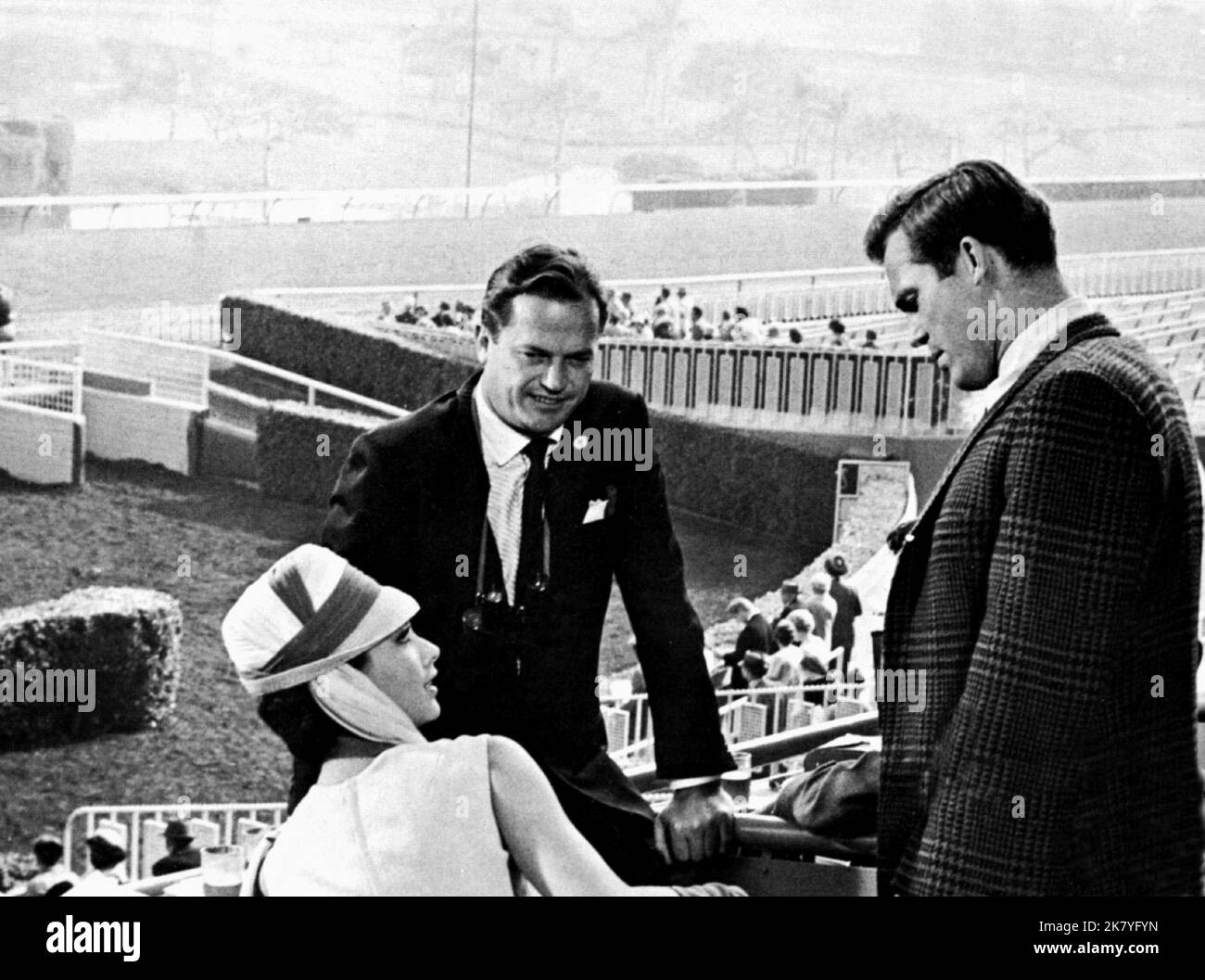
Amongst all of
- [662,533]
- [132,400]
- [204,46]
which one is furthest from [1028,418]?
[132,400]

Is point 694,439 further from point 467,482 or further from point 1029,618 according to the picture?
point 1029,618

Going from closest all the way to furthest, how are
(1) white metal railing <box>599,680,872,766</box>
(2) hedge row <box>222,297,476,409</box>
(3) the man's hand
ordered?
(3) the man's hand
(1) white metal railing <box>599,680,872,766</box>
(2) hedge row <box>222,297,476,409</box>

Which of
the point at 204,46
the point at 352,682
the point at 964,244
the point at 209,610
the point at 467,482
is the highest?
the point at 204,46

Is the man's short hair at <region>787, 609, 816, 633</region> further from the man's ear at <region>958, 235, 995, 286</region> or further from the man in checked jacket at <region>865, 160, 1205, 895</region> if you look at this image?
the man's ear at <region>958, 235, 995, 286</region>

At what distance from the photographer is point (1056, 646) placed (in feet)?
6.54

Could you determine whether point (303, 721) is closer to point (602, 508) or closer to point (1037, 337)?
point (602, 508)

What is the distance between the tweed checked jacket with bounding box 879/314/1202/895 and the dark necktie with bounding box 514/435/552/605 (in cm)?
65

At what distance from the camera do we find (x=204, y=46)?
4.39 metres

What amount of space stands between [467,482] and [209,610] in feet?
8.55

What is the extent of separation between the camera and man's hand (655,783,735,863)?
7.60 feet

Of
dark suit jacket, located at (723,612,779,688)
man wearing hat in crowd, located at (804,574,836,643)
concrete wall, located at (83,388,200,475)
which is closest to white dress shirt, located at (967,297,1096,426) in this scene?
dark suit jacket, located at (723,612,779,688)

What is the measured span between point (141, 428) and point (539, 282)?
265 centimetres

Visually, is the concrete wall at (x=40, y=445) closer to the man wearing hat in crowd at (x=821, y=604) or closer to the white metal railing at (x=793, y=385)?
the white metal railing at (x=793, y=385)

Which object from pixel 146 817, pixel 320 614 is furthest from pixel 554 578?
pixel 146 817
